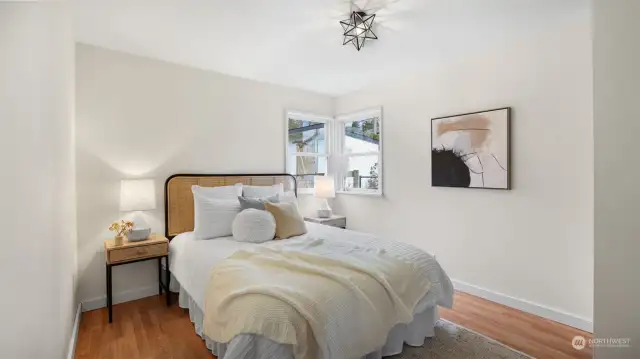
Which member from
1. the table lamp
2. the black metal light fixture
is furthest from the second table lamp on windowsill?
the table lamp

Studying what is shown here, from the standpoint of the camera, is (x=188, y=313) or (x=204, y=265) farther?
(x=188, y=313)

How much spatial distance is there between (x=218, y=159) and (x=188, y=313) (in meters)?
1.73

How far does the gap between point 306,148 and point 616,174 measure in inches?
143

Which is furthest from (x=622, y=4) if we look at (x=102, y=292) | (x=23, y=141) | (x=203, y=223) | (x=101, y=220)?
(x=102, y=292)

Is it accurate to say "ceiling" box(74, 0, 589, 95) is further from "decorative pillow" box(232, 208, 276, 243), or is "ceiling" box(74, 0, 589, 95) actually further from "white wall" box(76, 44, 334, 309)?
"decorative pillow" box(232, 208, 276, 243)

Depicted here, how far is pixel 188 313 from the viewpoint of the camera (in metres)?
2.87

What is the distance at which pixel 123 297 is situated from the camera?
121 inches

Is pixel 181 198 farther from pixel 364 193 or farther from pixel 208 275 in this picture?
pixel 364 193

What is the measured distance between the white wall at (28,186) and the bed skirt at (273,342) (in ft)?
2.55

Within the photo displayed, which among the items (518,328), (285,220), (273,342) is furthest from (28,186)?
(518,328)

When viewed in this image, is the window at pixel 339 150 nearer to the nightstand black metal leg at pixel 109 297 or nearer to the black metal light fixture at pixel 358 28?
the black metal light fixture at pixel 358 28

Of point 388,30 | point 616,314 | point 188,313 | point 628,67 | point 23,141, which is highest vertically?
point 388,30

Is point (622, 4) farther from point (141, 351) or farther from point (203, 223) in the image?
point (141, 351)

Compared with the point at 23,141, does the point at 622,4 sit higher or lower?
higher
